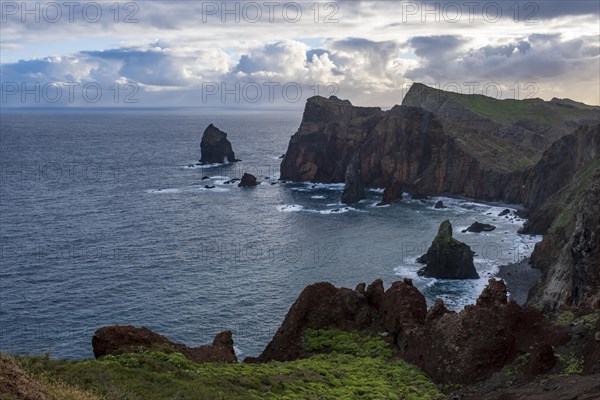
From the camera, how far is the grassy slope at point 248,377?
88.3 feet

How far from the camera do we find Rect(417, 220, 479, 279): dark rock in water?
9469cm

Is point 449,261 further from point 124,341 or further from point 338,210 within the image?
point 124,341

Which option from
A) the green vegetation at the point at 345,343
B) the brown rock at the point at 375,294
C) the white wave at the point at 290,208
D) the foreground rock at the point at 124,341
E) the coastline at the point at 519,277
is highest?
the foreground rock at the point at 124,341

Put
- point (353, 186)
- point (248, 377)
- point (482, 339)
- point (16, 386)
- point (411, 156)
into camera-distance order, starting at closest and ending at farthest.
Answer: point (16, 386), point (248, 377), point (482, 339), point (353, 186), point (411, 156)

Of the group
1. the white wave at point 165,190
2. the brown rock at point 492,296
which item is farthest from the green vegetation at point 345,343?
the white wave at point 165,190

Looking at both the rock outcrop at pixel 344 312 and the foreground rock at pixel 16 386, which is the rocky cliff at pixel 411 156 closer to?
the rock outcrop at pixel 344 312

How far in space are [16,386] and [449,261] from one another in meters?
82.4

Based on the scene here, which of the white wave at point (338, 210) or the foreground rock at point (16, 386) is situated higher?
the foreground rock at point (16, 386)

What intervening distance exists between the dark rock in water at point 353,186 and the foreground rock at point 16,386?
451 ft

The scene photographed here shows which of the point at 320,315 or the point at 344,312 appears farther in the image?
the point at 344,312

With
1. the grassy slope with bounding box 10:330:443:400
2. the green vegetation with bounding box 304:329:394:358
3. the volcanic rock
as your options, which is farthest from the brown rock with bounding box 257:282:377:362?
the volcanic rock

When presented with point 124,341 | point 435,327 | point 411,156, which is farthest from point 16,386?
point 411,156

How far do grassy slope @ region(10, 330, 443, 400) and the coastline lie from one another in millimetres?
46641

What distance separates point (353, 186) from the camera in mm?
158125
